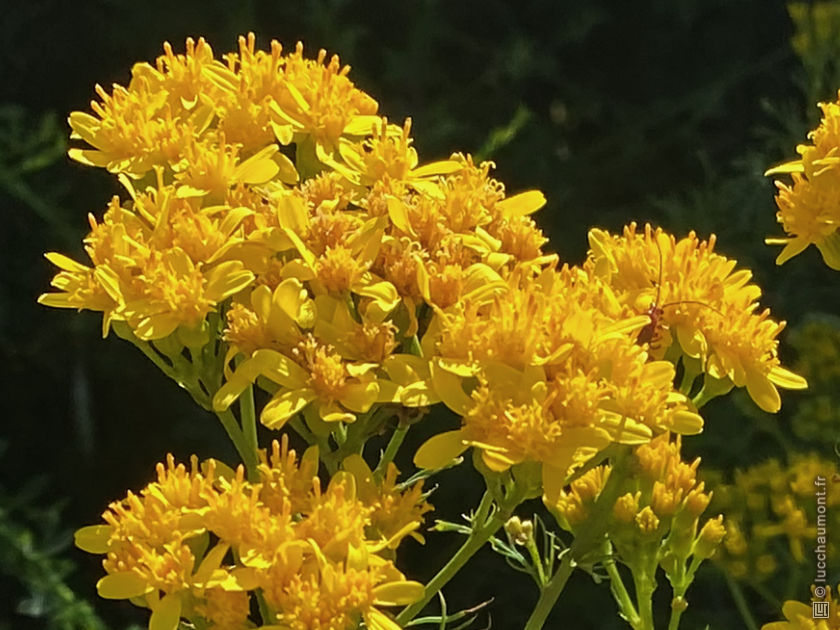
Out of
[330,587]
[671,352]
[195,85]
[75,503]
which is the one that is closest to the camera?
[330,587]

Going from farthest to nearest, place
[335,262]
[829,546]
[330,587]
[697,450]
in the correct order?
[697,450] < [829,546] < [335,262] < [330,587]

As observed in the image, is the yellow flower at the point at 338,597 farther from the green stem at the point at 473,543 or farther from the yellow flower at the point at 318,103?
the yellow flower at the point at 318,103

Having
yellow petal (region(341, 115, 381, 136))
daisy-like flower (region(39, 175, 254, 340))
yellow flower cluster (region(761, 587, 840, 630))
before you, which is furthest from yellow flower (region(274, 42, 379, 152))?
yellow flower cluster (region(761, 587, 840, 630))

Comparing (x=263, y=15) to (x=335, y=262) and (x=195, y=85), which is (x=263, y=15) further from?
(x=335, y=262)

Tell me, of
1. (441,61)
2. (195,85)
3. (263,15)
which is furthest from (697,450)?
(195,85)

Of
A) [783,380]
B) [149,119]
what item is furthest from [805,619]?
[149,119]

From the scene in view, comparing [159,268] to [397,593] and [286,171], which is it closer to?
[286,171]
